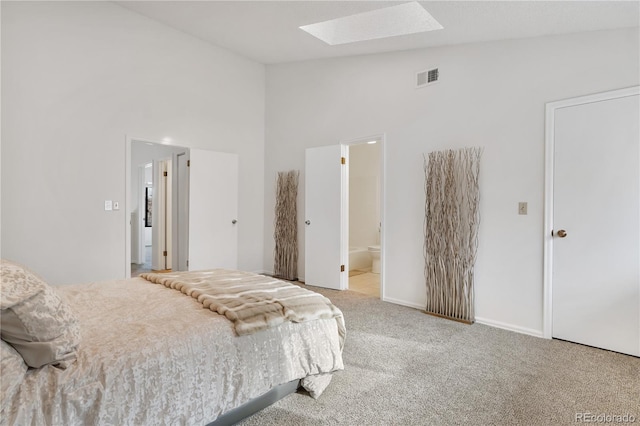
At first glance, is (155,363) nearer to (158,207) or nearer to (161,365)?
(161,365)

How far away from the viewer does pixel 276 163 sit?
530 centimetres

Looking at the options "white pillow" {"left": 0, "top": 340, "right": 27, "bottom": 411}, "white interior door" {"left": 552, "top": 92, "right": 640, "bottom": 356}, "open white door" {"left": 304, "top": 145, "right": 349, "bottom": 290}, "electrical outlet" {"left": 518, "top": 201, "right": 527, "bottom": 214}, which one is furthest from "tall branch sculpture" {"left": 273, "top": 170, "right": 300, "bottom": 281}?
"white pillow" {"left": 0, "top": 340, "right": 27, "bottom": 411}

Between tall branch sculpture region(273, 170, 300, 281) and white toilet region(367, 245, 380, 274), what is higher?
tall branch sculpture region(273, 170, 300, 281)

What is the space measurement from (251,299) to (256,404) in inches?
20.5

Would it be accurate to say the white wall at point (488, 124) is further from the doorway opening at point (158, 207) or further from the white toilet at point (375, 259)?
the doorway opening at point (158, 207)

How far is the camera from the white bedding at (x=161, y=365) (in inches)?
45.1

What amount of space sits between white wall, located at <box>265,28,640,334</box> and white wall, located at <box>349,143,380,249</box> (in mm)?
2237

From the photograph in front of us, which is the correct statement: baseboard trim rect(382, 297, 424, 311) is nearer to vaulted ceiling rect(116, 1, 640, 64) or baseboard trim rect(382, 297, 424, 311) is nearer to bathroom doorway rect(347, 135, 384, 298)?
bathroom doorway rect(347, 135, 384, 298)

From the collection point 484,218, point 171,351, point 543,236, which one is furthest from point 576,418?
point 171,351

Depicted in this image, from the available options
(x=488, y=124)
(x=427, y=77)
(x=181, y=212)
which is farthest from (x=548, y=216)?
(x=181, y=212)

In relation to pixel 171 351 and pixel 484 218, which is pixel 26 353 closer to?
pixel 171 351

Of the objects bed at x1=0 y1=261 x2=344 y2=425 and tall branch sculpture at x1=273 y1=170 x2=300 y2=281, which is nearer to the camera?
bed at x1=0 y1=261 x2=344 y2=425

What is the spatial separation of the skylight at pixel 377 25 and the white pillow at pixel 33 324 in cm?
327

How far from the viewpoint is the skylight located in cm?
326
